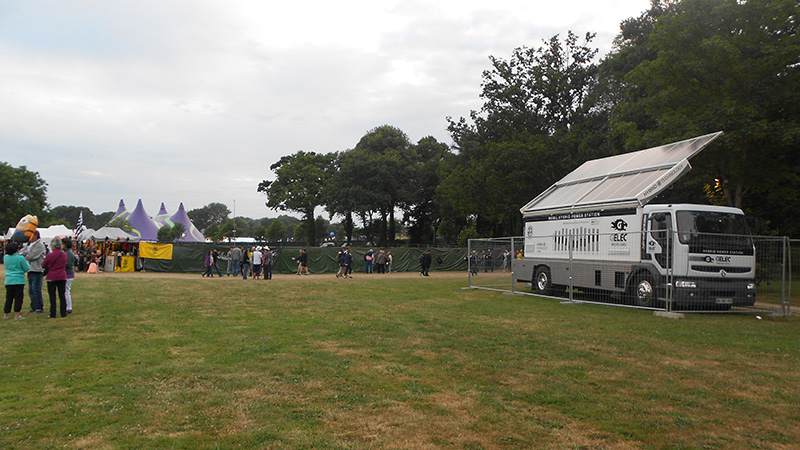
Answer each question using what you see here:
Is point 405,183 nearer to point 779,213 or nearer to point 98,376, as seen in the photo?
point 779,213

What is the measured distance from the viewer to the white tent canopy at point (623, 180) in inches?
633

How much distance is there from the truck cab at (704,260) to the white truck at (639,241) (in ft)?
0.08

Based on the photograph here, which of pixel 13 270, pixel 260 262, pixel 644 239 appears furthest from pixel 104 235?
pixel 644 239

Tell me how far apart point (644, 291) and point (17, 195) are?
71721 millimetres

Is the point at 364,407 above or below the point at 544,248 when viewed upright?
below

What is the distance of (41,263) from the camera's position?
1228cm

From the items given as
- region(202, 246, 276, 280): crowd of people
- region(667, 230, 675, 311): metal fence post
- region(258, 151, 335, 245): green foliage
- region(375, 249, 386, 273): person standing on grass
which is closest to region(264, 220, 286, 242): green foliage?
region(258, 151, 335, 245): green foliage

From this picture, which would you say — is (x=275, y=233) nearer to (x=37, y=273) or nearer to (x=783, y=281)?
(x=37, y=273)

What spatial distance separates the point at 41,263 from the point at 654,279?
14.5 metres

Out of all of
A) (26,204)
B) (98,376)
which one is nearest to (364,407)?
(98,376)

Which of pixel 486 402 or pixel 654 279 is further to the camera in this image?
pixel 654 279

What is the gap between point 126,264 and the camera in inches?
1273

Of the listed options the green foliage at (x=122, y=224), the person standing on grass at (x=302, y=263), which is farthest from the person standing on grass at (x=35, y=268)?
the green foliage at (x=122, y=224)

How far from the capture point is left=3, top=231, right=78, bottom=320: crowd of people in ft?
38.3
